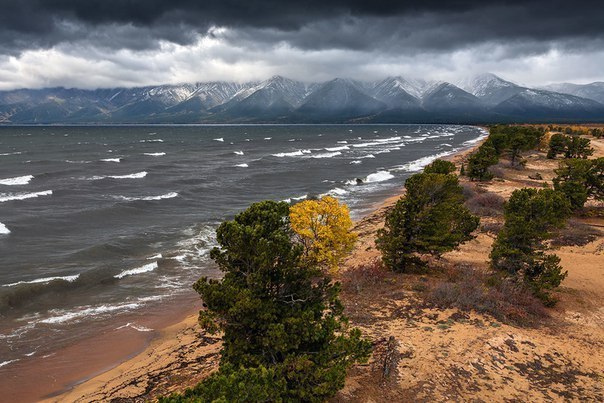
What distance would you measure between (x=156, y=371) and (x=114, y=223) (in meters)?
25.6

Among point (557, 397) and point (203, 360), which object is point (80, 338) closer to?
point (203, 360)

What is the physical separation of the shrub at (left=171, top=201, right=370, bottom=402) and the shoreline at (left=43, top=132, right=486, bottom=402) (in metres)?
3.68

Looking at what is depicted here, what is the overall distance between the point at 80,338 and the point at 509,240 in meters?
18.9

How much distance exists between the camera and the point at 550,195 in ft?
58.2

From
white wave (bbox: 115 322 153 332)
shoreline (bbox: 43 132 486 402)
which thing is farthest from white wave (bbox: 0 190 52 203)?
shoreline (bbox: 43 132 486 402)

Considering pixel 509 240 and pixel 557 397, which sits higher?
pixel 509 240

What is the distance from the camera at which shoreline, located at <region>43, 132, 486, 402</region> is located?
12.1 meters

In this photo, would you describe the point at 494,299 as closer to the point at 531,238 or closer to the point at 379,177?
the point at 531,238

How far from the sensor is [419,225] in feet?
63.7

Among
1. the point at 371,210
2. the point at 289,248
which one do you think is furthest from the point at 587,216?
the point at 289,248

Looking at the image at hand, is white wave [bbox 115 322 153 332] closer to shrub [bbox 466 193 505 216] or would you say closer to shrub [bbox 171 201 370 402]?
shrub [bbox 171 201 370 402]

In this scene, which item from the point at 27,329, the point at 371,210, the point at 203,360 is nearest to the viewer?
the point at 203,360

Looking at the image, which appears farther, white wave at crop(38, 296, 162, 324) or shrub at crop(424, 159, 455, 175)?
shrub at crop(424, 159, 455, 175)

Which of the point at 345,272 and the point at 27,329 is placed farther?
the point at 345,272
